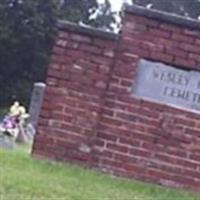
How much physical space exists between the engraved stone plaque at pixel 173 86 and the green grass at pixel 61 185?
3.21 feet

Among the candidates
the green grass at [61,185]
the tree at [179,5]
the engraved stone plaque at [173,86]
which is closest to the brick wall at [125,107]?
the engraved stone plaque at [173,86]

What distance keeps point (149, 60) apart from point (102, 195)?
219 cm

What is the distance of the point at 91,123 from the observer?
9.16 m

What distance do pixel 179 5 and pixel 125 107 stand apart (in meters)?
47.4

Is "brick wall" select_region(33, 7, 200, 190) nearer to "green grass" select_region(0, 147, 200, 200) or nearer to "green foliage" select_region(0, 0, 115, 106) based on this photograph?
"green grass" select_region(0, 147, 200, 200)

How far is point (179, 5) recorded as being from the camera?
2194 inches

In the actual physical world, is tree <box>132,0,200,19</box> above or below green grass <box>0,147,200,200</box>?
above

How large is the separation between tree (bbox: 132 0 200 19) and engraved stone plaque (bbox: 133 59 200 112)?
44.5m

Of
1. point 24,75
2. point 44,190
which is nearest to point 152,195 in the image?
point 44,190

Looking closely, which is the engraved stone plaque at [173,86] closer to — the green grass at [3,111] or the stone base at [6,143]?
the stone base at [6,143]

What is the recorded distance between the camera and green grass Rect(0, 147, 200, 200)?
700cm

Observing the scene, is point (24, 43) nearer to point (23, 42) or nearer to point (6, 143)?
point (23, 42)

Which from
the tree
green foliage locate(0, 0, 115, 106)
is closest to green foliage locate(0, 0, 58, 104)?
green foliage locate(0, 0, 115, 106)

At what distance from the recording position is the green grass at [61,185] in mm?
7004
